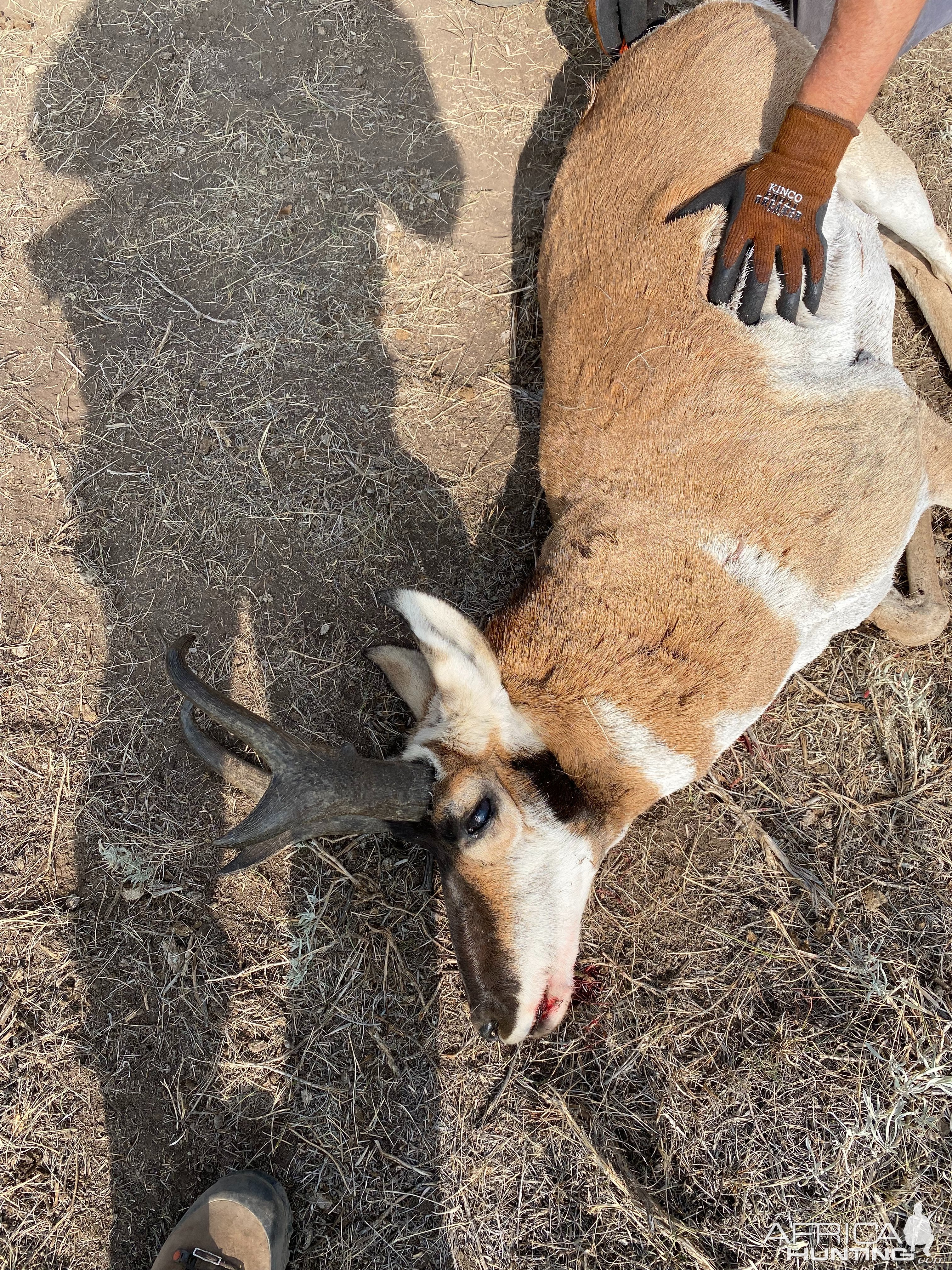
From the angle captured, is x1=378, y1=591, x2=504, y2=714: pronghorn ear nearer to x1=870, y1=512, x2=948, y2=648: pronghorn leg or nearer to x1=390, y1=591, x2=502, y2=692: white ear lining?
x1=390, y1=591, x2=502, y2=692: white ear lining

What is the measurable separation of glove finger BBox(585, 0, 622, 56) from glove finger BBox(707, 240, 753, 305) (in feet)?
6.56

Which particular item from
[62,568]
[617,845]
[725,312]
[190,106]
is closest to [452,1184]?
[617,845]

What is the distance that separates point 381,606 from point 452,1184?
9.15 feet

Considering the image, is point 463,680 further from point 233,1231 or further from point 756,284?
point 233,1231

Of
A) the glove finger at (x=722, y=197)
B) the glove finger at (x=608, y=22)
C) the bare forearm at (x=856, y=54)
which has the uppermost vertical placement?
the bare forearm at (x=856, y=54)

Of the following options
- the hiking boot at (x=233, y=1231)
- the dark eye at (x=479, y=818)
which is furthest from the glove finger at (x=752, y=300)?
the hiking boot at (x=233, y=1231)

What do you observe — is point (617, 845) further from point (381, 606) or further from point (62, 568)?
point (62, 568)

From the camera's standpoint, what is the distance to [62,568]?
4.27m

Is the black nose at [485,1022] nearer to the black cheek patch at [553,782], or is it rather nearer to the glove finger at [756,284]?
the black cheek patch at [553,782]

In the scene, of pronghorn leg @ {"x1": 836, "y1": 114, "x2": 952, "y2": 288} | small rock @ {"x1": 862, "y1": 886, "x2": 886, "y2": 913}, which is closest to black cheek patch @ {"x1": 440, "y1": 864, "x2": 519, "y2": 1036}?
small rock @ {"x1": 862, "y1": 886, "x2": 886, "y2": 913}

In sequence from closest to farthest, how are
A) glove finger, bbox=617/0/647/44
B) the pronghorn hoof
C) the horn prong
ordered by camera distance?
the horn prong, the pronghorn hoof, glove finger, bbox=617/0/647/44

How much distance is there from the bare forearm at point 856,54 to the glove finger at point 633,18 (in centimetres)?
153

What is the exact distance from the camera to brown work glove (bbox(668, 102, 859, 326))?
3.13m

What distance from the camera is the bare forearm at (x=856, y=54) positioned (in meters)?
2.90
